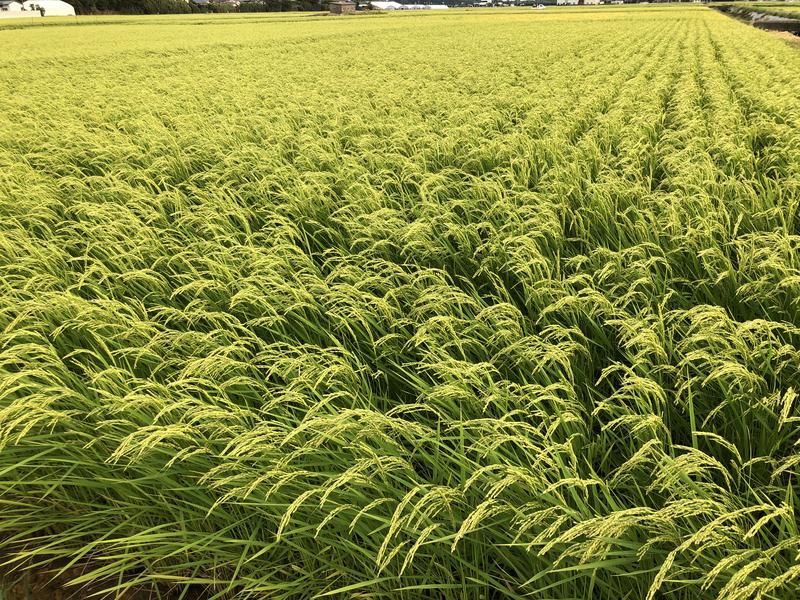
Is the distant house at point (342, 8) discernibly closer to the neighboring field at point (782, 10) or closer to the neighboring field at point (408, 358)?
the neighboring field at point (782, 10)

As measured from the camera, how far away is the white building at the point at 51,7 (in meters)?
53.0

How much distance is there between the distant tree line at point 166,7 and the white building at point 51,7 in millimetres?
1127

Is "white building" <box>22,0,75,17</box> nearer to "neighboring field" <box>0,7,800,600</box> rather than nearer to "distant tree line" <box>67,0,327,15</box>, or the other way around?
"distant tree line" <box>67,0,327,15</box>

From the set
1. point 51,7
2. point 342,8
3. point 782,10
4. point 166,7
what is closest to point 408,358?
point 782,10

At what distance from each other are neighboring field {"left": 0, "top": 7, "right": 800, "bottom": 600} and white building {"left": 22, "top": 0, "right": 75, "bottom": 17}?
6462 centimetres

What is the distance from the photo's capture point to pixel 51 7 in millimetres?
54250

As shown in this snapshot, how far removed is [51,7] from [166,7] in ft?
38.4

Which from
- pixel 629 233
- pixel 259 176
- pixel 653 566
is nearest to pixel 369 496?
pixel 653 566

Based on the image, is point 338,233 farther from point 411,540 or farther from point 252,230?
point 411,540

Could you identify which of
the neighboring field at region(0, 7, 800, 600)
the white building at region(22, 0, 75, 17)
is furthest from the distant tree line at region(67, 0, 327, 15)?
the neighboring field at region(0, 7, 800, 600)

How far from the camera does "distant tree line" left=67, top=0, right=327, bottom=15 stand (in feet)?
183

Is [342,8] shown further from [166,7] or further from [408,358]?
[408,358]

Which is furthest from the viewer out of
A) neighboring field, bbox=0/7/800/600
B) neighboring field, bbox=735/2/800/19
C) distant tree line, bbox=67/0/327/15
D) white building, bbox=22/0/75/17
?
distant tree line, bbox=67/0/327/15

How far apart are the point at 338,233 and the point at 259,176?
1644 mm
